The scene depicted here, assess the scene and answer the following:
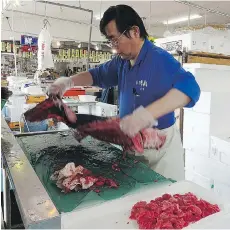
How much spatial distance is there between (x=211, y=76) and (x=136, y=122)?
2731mm

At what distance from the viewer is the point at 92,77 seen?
266 centimetres

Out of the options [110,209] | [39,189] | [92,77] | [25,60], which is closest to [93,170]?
[110,209]

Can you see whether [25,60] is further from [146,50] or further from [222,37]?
[146,50]

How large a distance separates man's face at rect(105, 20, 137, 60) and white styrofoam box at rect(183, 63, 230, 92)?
1.87 meters

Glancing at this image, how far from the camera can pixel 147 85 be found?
203 centimetres

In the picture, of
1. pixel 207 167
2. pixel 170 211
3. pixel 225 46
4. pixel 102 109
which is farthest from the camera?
pixel 102 109

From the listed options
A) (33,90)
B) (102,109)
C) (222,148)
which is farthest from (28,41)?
(222,148)

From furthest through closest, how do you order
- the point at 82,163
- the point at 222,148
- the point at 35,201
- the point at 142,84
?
1. the point at 222,148
2. the point at 142,84
3. the point at 82,163
4. the point at 35,201

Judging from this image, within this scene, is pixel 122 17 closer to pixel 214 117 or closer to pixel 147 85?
pixel 147 85

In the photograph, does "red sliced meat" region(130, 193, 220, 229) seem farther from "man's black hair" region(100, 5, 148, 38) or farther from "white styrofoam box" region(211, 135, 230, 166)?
"white styrofoam box" region(211, 135, 230, 166)

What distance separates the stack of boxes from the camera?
345cm

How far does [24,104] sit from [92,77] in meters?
1.94

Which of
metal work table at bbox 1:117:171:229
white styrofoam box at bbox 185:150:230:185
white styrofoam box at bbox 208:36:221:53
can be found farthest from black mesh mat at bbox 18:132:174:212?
white styrofoam box at bbox 208:36:221:53

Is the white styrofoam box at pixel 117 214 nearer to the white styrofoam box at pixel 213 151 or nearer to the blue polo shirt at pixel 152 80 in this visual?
the blue polo shirt at pixel 152 80
